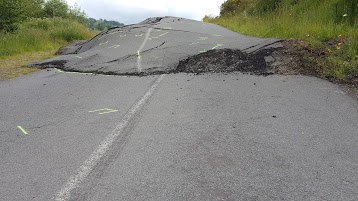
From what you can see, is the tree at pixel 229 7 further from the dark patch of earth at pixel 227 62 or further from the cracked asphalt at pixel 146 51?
the dark patch of earth at pixel 227 62

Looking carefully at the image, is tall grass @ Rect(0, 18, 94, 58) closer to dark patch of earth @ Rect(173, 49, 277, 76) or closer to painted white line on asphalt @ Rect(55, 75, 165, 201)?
dark patch of earth @ Rect(173, 49, 277, 76)

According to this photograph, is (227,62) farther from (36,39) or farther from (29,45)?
(36,39)

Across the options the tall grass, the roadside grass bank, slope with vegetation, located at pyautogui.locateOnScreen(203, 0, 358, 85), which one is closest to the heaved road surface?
slope with vegetation, located at pyautogui.locateOnScreen(203, 0, 358, 85)

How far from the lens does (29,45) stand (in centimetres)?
1434

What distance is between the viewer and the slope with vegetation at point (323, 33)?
23.2 ft

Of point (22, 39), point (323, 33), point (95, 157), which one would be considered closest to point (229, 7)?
point (22, 39)

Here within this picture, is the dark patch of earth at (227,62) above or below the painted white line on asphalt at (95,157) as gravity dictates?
above

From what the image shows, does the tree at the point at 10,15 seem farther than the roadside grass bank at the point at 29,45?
Yes

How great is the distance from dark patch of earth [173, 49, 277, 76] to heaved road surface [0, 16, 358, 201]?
3.61 feet

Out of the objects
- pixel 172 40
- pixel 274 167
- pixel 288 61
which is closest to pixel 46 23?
pixel 172 40

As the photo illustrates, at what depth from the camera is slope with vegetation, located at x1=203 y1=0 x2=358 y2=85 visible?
23.2 feet

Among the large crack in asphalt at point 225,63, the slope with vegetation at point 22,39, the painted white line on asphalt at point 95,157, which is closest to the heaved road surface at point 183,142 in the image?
the painted white line on asphalt at point 95,157

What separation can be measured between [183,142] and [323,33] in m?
7.05

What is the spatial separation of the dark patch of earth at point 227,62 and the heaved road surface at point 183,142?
1.10 meters
